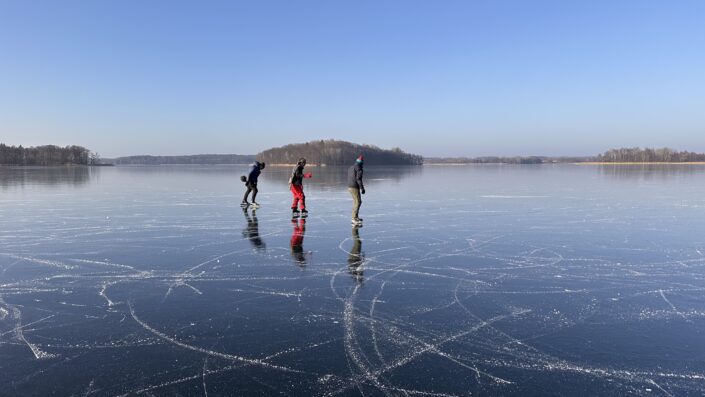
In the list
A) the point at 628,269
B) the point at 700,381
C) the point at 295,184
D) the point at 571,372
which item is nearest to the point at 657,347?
the point at 700,381

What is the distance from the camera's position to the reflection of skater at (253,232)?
764 centimetres

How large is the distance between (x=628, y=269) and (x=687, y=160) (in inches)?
5987

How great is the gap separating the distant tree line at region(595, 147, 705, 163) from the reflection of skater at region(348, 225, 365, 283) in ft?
491

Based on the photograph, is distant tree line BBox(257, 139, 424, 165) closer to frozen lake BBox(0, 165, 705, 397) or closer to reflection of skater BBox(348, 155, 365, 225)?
reflection of skater BBox(348, 155, 365, 225)

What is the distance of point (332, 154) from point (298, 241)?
125 m

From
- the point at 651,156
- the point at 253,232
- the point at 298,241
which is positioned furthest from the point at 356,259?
the point at 651,156

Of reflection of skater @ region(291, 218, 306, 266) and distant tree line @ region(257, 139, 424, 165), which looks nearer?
reflection of skater @ region(291, 218, 306, 266)

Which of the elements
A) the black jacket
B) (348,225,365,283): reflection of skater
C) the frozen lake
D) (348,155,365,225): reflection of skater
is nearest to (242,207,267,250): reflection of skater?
the frozen lake

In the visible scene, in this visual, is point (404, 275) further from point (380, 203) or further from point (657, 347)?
point (380, 203)

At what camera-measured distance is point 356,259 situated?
6.59 m

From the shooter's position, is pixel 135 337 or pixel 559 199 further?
pixel 559 199

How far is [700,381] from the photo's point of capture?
3.01m

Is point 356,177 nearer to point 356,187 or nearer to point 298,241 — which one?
point 356,187

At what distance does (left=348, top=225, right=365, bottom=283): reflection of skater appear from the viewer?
18.8ft
